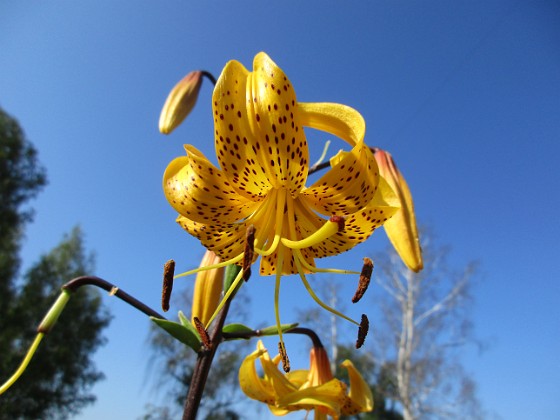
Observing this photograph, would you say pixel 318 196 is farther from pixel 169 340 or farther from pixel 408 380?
pixel 169 340

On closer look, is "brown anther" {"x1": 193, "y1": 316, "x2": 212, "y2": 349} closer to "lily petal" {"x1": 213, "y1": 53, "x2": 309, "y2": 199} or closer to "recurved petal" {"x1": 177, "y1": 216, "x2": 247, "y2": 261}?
"recurved petal" {"x1": 177, "y1": 216, "x2": 247, "y2": 261}

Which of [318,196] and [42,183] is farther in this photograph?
[42,183]

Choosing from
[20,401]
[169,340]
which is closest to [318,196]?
[169,340]

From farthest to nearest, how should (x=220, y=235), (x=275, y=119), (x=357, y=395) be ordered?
(x=357, y=395)
(x=220, y=235)
(x=275, y=119)

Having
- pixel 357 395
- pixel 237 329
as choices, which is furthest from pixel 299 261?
pixel 357 395

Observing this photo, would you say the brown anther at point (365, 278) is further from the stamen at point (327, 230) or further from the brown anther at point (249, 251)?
the brown anther at point (249, 251)

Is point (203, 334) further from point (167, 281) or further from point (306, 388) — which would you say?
point (306, 388)
